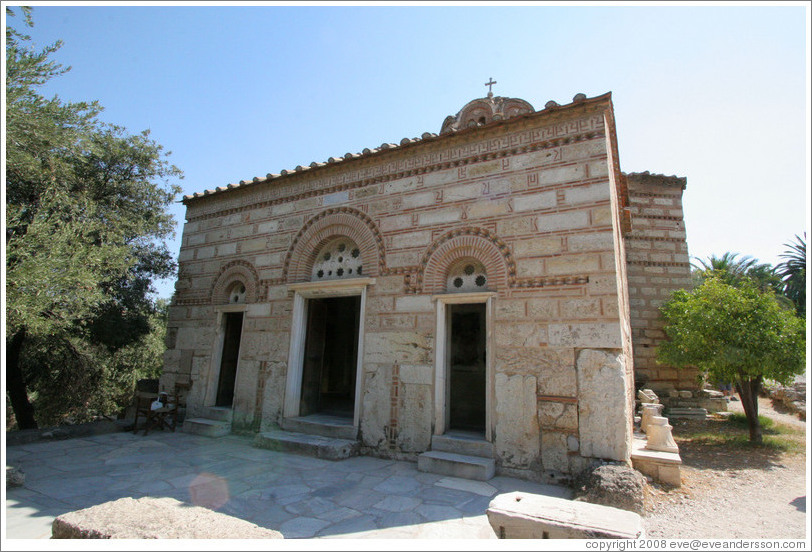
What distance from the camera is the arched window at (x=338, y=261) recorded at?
25.8 ft

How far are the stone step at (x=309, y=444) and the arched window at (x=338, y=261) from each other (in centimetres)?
276

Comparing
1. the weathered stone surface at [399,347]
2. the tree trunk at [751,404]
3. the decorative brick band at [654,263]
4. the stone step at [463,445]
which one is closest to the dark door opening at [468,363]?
the weathered stone surface at [399,347]

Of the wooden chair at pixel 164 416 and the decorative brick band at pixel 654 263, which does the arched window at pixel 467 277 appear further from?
the decorative brick band at pixel 654 263

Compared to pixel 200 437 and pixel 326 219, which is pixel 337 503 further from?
pixel 326 219

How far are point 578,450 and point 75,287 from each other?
25.5 feet

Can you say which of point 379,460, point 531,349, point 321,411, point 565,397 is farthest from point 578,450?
point 321,411

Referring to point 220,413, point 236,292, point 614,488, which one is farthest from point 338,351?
point 614,488

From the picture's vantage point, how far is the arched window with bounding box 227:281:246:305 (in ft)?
29.9

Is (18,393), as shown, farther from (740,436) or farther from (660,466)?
(740,436)

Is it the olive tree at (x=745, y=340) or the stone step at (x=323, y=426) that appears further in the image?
the olive tree at (x=745, y=340)

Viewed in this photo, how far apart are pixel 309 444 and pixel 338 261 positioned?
324 centimetres

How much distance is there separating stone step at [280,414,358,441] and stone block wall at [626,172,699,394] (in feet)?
26.2

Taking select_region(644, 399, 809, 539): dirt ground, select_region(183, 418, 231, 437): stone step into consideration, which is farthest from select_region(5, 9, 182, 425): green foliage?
select_region(644, 399, 809, 539): dirt ground

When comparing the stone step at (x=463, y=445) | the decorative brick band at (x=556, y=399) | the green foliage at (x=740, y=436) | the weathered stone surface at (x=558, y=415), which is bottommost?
the green foliage at (x=740, y=436)
